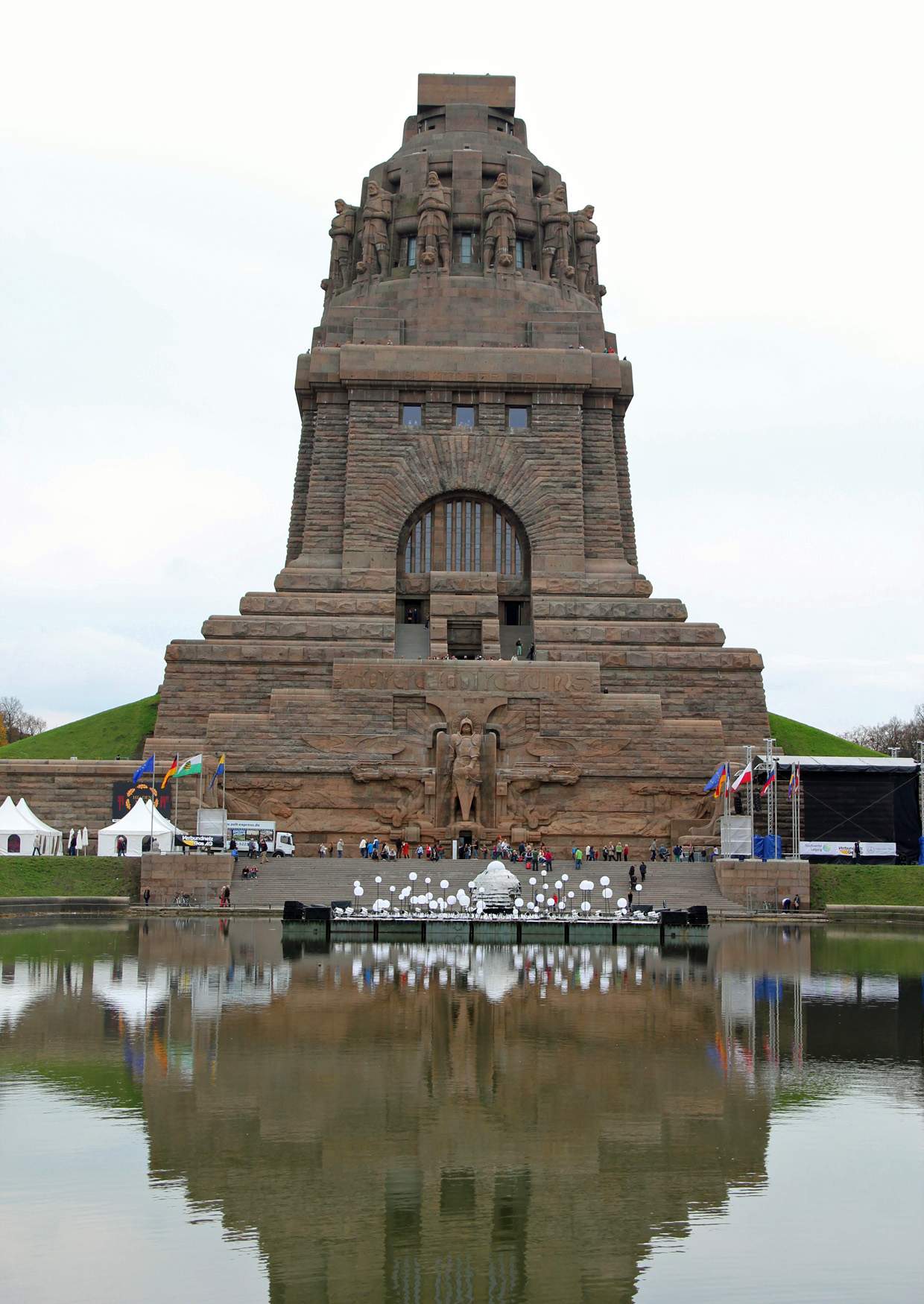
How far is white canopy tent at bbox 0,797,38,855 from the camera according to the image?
136 ft

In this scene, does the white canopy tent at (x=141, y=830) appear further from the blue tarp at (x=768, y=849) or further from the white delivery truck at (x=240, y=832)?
the blue tarp at (x=768, y=849)

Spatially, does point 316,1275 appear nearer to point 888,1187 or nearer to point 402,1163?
point 402,1163

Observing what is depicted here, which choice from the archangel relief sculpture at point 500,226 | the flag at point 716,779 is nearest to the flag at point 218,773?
the flag at point 716,779

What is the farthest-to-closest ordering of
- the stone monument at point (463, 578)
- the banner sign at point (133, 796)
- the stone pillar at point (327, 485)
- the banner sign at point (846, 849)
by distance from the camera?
1. the stone pillar at point (327, 485)
2. the stone monument at point (463, 578)
3. the banner sign at point (133, 796)
4. the banner sign at point (846, 849)

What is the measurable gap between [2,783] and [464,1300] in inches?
1598

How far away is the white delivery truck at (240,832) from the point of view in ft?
140

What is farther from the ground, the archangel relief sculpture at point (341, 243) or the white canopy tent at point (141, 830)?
the archangel relief sculpture at point (341, 243)

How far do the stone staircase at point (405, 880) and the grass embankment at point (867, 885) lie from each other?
8.96 feet

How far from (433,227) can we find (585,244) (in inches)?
293

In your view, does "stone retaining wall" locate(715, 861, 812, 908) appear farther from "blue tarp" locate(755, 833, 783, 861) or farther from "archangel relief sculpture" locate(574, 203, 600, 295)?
"archangel relief sculpture" locate(574, 203, 600, 295)

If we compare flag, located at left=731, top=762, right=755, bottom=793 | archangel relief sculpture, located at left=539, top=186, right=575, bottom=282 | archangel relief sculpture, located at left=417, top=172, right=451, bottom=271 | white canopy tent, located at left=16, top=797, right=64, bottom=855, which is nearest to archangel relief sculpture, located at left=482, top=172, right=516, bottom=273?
archangel relief sculpture, located at left=417, top=172, right=451, bottom=271

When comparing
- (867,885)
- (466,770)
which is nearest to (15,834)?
(466,770)

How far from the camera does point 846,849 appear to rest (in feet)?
140

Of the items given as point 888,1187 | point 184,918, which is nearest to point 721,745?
point 184,918
